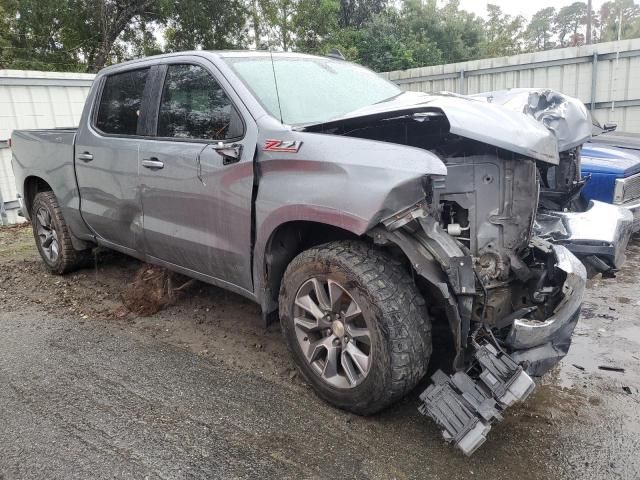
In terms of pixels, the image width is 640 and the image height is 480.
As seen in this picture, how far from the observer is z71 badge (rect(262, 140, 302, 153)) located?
9.19 feet

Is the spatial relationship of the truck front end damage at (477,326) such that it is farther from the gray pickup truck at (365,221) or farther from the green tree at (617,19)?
the green tree at (617,19)

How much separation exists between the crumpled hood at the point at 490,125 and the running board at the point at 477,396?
1.02 m

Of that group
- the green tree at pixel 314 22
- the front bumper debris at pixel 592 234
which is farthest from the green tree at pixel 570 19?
the front bumper debris at pixel 592 234

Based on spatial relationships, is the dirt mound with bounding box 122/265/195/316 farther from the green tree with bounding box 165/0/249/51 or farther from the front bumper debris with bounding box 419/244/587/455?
the green tree with bounding box 165/0/249/51

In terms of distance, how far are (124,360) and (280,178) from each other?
177cm

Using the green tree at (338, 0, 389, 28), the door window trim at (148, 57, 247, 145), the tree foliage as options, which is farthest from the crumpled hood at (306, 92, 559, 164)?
the green tree at (338, 0, 389, 28)

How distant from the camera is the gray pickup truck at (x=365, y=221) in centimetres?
249

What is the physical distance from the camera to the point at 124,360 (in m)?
3.59

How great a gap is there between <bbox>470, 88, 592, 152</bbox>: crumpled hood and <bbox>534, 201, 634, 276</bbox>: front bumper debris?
24.6 inches

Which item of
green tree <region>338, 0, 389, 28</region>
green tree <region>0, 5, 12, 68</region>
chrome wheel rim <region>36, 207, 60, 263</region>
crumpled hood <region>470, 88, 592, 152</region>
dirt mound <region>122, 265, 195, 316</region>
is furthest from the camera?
green tree <region>338, 0, 389, 28</region>

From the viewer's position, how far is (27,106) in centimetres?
856

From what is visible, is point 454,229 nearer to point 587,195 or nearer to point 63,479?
point 63,479

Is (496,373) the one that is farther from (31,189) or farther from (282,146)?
(31,189)

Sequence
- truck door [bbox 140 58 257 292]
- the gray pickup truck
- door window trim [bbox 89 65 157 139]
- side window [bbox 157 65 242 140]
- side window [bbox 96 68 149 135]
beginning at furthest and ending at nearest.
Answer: side window [bbox 96 68 149 135] → door window trim [bbox 89 65 157 139] → side window [bbox 157 65 242 140] → truck door [bbox 140 58 257 292] → the gray pickup truck
